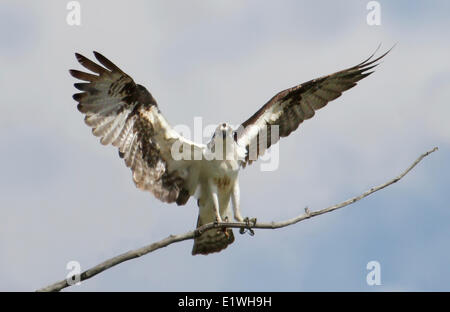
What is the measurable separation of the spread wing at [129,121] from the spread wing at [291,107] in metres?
1.12

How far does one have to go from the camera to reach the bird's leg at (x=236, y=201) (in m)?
10.6

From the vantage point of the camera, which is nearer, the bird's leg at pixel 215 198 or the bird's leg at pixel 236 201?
the bird's leg at pixel 236 201

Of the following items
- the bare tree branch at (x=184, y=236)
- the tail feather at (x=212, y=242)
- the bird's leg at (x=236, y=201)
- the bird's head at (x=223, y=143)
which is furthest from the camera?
the tail feather at (x=212, y=242)

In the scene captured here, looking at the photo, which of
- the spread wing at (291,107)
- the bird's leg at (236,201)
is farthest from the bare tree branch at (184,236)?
the spread wing at (291,107)

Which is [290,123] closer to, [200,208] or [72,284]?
[200,208]

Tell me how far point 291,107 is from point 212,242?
7.83ft

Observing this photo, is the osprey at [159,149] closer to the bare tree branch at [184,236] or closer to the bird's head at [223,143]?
the bird's head at [223,143]

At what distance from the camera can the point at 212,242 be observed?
11.3 metres

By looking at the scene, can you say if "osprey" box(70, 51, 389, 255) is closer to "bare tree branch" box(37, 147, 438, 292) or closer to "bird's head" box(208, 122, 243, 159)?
"bird's head" box(208, 122, 243, 159)

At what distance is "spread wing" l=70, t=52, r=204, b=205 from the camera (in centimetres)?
1076

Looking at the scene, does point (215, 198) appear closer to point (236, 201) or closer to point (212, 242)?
point (236, 201)
